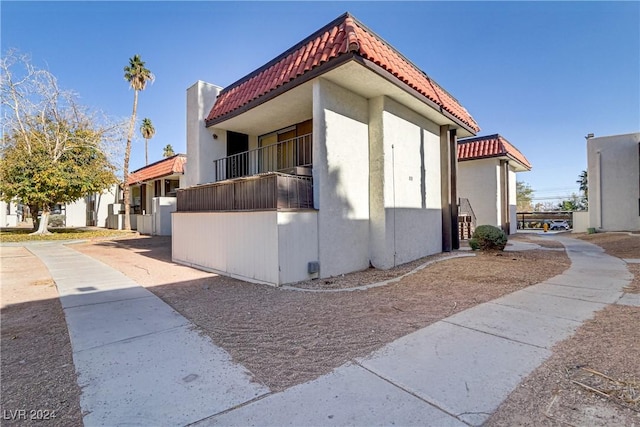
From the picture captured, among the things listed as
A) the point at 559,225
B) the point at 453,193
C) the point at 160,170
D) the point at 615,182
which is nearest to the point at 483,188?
the point at 453,193

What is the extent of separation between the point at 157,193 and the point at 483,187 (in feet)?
73.5

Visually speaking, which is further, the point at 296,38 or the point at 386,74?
the point at 296,38

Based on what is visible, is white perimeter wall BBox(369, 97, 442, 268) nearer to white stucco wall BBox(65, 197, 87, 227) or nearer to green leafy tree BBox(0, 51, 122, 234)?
green leafy tree BBox(0, 51, 122, 234)

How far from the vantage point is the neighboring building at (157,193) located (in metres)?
19.8

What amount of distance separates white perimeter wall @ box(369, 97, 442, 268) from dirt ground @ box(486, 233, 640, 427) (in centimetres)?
508

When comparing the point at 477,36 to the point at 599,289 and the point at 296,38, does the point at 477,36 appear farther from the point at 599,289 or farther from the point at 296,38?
the point at 599,289

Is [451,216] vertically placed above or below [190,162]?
below

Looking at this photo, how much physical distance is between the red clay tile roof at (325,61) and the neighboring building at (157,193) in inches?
341

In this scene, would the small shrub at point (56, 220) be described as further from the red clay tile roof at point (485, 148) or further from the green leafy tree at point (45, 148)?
the red clay tile roof at point (485, 148)

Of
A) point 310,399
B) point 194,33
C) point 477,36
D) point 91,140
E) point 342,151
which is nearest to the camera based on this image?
point 310,399

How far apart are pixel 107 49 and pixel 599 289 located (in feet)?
54.0

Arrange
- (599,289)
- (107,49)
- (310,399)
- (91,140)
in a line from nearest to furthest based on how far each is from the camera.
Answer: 1. (310,399)
2. (599,289)
3. (107,49)
4. (91,140)

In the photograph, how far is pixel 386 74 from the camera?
7133 mm

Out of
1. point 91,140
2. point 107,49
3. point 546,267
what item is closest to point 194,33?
point 107,49
